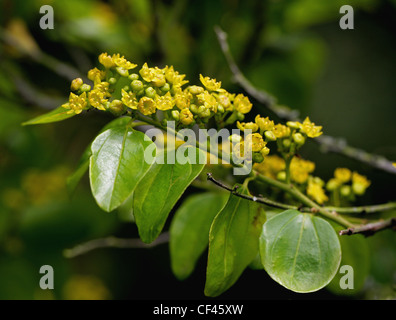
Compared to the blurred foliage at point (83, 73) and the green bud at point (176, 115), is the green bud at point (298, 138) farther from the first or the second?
the blurred foliage at point (83, 73)

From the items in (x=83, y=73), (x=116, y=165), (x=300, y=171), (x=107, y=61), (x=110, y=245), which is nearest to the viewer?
(x=116, y=165)

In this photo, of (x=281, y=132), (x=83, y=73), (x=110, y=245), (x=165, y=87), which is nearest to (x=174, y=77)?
(x=165, y=87)

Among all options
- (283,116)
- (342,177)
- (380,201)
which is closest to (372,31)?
(380,201)

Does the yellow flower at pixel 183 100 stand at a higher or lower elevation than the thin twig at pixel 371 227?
higher

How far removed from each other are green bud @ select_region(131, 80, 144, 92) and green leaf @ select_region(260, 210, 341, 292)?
0.36 metres

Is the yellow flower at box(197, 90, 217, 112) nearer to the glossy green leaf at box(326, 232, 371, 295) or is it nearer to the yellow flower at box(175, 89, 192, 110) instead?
the yellow flower at box(175, 89, 192, 110)

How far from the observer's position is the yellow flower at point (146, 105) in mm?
813

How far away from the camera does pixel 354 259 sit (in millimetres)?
1135

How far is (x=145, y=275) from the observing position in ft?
7.34

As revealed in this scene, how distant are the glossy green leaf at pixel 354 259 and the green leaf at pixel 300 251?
303 millimetres

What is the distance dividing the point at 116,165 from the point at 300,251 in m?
0.39

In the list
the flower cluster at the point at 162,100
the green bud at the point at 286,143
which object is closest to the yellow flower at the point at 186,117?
the flower cluster at the point at 162,100

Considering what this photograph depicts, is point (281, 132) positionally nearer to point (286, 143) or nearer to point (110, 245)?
point (286, 143)
